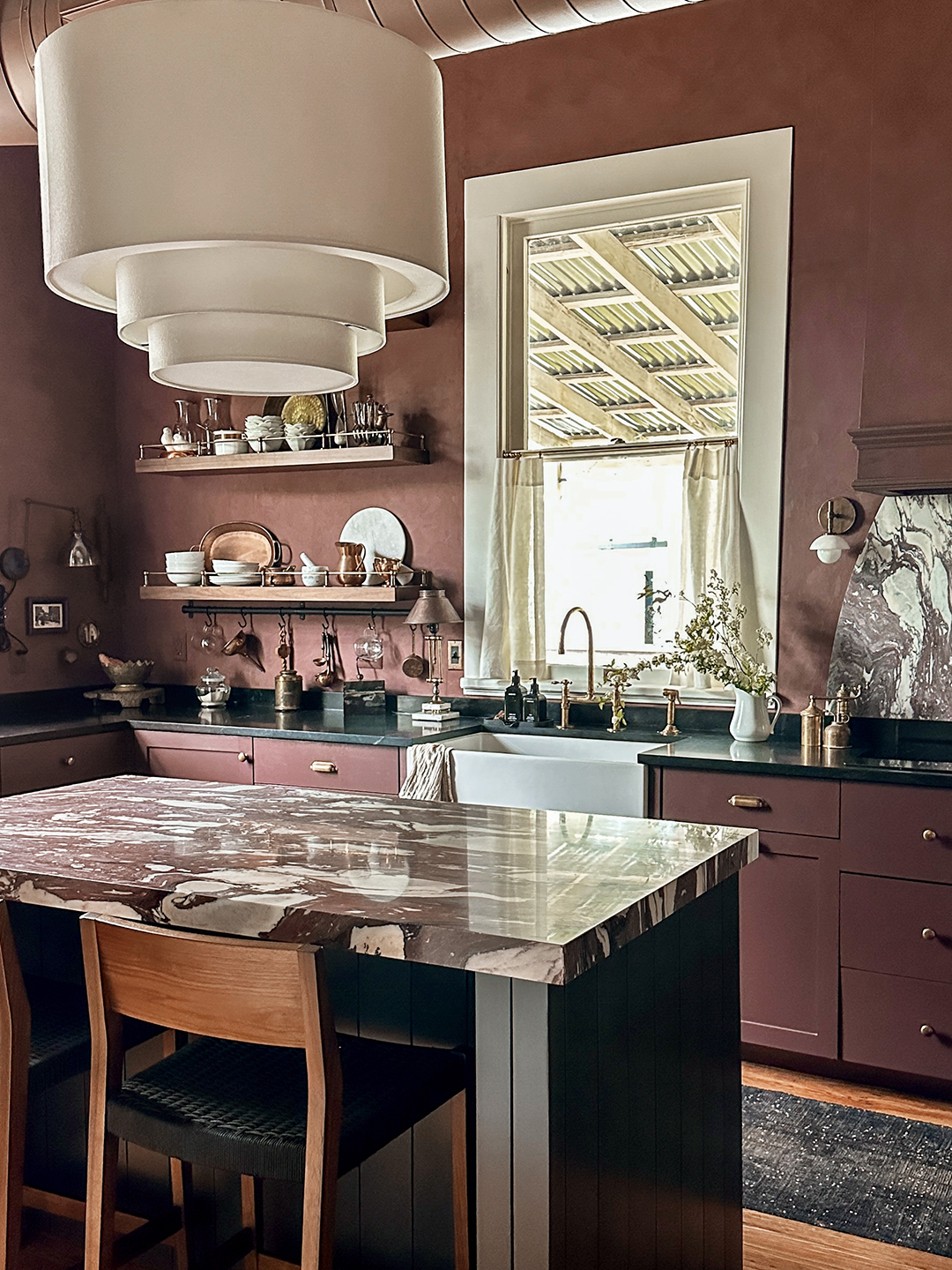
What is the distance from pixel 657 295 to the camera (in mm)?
4469

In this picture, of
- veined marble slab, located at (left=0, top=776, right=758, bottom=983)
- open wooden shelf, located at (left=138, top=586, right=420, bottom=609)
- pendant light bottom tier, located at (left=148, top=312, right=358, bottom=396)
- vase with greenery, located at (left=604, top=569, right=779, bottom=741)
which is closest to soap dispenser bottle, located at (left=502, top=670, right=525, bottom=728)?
vase with greenery, located at (left=604, top=569, right=779, bottom=741)

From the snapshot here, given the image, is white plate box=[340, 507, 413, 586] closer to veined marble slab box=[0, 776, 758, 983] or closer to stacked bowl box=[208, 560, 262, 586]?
stacked bowl box=[208, 560, 262, 586]

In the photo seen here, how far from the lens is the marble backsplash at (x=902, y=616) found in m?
3.88

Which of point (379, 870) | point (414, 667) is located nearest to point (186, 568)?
point (414, 667)

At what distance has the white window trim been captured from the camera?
412cm

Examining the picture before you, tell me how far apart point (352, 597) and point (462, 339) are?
1.09 m

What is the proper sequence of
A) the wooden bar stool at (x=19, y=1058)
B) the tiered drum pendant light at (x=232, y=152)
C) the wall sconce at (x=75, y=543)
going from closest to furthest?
1. the tiered drum pendant light at (x=232, y=152)
2. the wooden bar stool at (x=19, y=1058)
3. the wall sconce at (x=75, y=543)

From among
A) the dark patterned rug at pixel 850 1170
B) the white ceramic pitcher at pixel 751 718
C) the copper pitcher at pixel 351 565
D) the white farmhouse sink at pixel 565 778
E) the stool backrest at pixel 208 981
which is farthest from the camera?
the copper pitcher at pixel 351 565

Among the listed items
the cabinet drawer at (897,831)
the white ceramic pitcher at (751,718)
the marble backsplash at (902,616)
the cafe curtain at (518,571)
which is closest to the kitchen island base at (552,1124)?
the cabinet drawer at (897,831)

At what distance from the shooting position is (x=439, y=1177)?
2.01 meters

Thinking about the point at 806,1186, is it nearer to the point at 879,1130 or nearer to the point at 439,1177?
the point at 879,1130

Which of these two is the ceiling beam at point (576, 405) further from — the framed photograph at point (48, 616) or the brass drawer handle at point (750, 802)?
the framed photograph at point (48, 616)

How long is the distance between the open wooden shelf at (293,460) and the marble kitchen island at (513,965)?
234 cm

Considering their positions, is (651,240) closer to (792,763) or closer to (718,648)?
(718,648)
